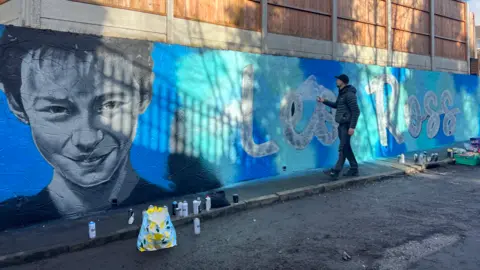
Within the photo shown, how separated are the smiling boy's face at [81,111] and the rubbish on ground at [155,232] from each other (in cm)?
182

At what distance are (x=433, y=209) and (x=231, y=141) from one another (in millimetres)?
3584

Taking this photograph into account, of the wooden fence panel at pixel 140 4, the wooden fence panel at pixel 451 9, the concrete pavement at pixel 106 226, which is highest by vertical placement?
the wooden fence panel at pixel 451 9

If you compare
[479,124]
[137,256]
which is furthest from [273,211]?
[479,124]

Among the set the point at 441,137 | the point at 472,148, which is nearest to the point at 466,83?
the point at 441,137

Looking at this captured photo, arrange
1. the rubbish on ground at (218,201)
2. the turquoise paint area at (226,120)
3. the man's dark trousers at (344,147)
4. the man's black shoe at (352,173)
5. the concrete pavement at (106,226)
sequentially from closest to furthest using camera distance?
the concrete pavement at (106,226) < the turquoise paint area at (226,120) < the rubbish on ground at (218,201) < the man's dark trousers at (344,147) < the man's black shoe at (352,173)

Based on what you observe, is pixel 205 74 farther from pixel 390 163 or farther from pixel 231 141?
pixel 390 163

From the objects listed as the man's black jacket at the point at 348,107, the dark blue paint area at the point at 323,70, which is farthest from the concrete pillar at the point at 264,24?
the man's black jacket at the point at 348,107

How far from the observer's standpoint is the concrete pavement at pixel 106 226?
416 cm

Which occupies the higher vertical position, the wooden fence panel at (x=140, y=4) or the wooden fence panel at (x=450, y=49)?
the wooden fence panel at (x=450, y=49)

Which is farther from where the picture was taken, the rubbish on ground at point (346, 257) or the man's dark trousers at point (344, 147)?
the man's dark trousers at point (344, 147)

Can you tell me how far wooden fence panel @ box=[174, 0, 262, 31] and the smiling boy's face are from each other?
1666 mm

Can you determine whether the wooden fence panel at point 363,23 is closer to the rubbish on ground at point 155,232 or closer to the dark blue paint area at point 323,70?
the dark blue paint area at point 323,70

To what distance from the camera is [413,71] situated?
11344mm

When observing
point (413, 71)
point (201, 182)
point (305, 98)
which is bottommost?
point (201, 182)
